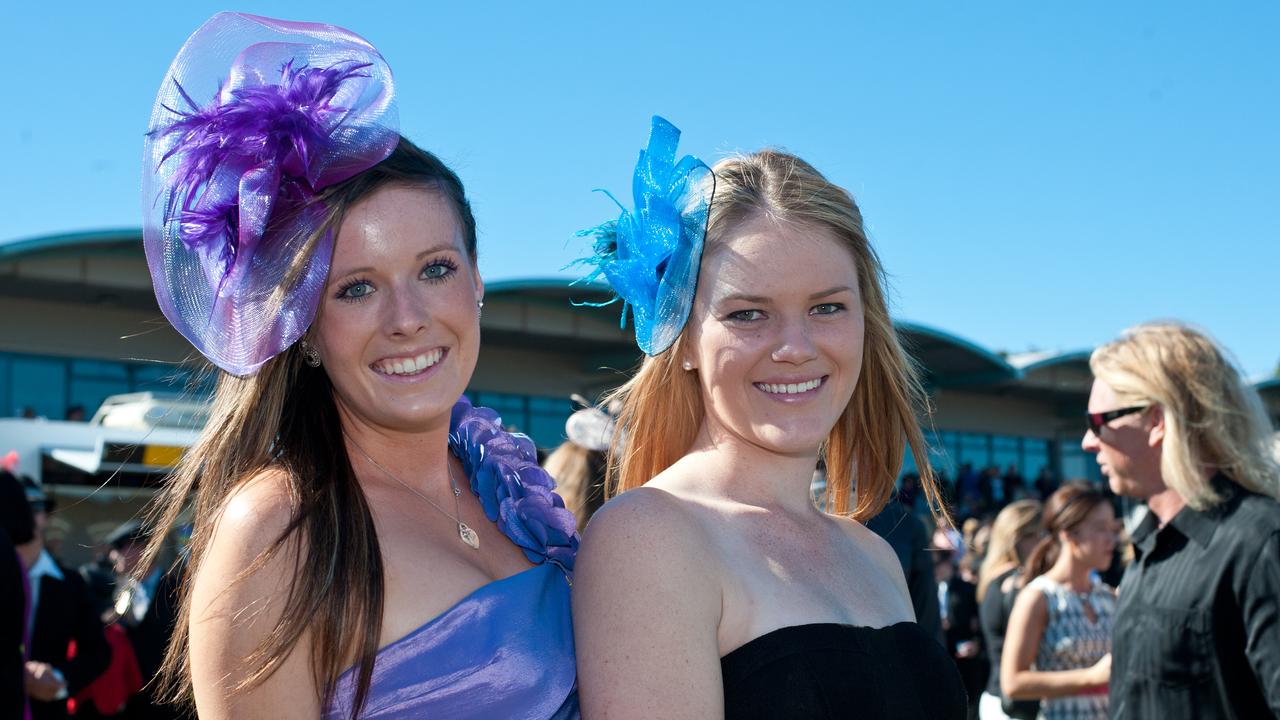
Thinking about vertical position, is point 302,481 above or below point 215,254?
below

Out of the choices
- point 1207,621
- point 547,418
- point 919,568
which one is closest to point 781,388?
point 1207,621

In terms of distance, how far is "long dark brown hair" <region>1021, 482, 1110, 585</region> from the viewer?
5570 mm

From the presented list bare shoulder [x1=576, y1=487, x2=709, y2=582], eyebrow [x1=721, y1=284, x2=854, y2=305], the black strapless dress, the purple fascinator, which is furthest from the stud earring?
the black strapless dress

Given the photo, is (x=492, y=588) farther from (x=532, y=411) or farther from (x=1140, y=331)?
(x=532, y=411)

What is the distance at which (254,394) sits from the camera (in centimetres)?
224

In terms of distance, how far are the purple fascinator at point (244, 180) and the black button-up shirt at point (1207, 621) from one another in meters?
2.61

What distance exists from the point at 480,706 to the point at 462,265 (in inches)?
33.6

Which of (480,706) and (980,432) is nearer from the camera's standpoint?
(480,706)

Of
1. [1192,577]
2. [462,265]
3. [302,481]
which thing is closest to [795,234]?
[462,265]

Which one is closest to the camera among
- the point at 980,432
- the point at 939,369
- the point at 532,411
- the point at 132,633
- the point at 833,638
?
the point at 833,638

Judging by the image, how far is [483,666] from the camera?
6.84ft

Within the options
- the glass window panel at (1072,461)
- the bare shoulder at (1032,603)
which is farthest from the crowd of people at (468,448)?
the glass window panel at (1072,461)

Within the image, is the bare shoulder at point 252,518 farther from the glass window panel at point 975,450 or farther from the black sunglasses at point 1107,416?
the glass window panel at point 975,450

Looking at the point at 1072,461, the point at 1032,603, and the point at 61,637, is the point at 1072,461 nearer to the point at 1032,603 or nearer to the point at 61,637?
the point at 1032,603
